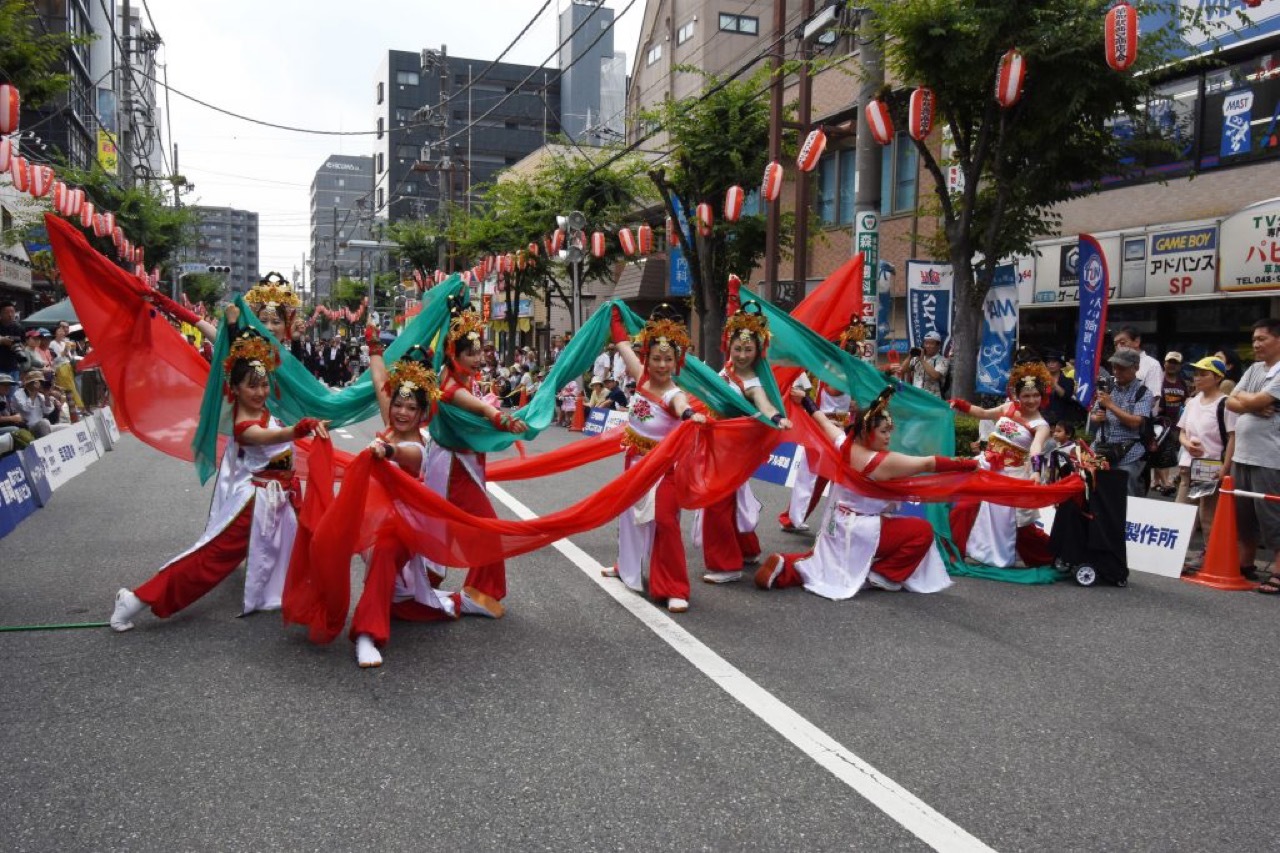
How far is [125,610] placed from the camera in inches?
215

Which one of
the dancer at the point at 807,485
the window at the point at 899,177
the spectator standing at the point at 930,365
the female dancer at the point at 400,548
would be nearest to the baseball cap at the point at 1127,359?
the dancer at the point at 807,485

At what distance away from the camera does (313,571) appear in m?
5.07

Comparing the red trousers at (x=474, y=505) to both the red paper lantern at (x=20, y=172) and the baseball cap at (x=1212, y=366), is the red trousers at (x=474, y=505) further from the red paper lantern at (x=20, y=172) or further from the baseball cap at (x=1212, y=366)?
the red paper lantern at (x=20, y=172)

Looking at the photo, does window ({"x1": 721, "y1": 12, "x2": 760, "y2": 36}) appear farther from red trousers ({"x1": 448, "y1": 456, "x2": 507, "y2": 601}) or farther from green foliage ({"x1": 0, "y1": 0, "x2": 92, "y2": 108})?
red trousers ({"x1": 448, "y1": 456, "x2": 507, "y2": 601})

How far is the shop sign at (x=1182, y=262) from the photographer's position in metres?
14.8

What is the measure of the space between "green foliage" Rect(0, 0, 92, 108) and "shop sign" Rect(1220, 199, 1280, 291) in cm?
1530

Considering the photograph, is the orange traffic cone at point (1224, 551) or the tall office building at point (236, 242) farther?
the tall office building at point (236, 242)

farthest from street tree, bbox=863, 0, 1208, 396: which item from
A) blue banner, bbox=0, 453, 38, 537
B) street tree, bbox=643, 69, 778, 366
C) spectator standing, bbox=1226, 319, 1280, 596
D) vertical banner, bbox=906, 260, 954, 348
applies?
blue banner, bbox=0, 453, 38, 537

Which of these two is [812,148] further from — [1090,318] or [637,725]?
[637,725]

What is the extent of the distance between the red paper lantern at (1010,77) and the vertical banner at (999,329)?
9.44ft

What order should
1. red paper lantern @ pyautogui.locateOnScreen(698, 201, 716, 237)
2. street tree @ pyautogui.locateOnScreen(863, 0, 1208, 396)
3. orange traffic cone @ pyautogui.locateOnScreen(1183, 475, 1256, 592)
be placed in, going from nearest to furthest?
orange traffic cone @ pyautogui.locateOnScreen(1183, 475, 1256, 592), street tree @ pyautogui.locateOnScreen(863, 0, 1208, 396), red paper lantern @ pyautogui.locateOnScreen(698, 201, 716, 237)

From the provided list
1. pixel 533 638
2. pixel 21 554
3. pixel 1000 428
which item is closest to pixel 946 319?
pixel 1000 428

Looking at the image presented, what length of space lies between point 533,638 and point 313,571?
4.04 feet

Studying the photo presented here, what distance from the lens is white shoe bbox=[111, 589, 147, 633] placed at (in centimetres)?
546
